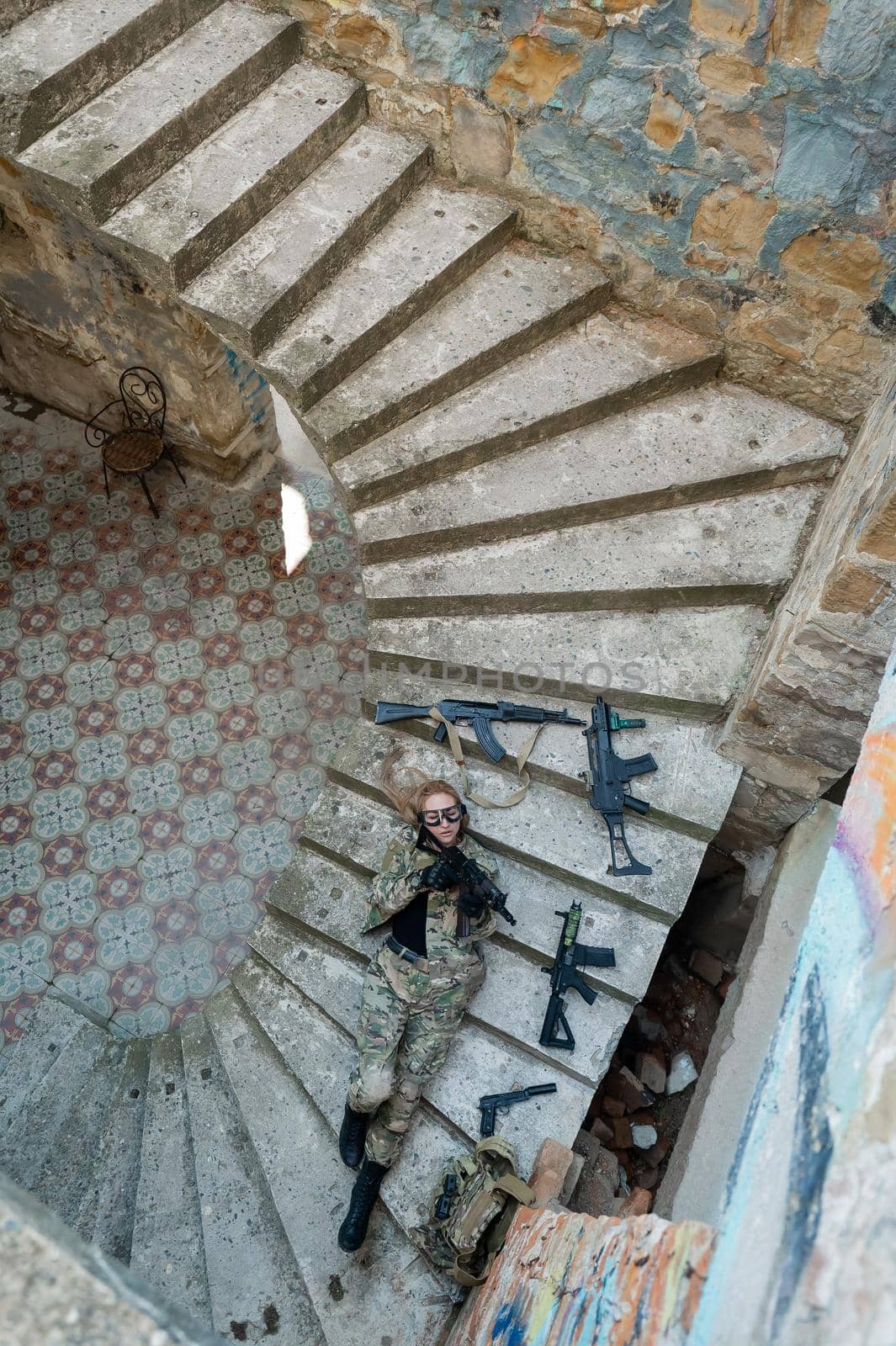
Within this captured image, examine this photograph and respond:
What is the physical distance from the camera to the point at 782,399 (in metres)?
4.27

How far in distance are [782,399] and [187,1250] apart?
4.23 metres

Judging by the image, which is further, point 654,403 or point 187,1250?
point 654,403

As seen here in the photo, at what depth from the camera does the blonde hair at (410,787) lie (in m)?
3.51

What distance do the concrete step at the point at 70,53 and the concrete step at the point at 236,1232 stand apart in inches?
156

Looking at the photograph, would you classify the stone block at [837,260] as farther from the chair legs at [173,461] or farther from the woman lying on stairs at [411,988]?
the chair legs at [173,461]

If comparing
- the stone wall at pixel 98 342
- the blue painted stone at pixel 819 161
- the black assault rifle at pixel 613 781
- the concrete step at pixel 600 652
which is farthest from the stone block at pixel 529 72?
the black assault rifle at pixel 613 781

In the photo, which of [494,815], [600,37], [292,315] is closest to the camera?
[600,37]

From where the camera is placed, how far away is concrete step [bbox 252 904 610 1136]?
340 cm

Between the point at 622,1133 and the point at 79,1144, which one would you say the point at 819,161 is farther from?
the point at 79,1144

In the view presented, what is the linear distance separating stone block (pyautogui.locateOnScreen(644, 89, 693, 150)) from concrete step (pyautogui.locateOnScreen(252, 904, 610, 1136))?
10.7ft

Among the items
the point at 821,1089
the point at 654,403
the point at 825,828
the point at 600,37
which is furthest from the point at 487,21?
the point at 821,1089

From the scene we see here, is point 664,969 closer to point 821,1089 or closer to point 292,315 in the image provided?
point 821,1089

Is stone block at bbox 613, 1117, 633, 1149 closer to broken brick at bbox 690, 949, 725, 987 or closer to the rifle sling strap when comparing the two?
broken brick at bbox 690, 949, 725, 987

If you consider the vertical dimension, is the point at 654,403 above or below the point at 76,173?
above
